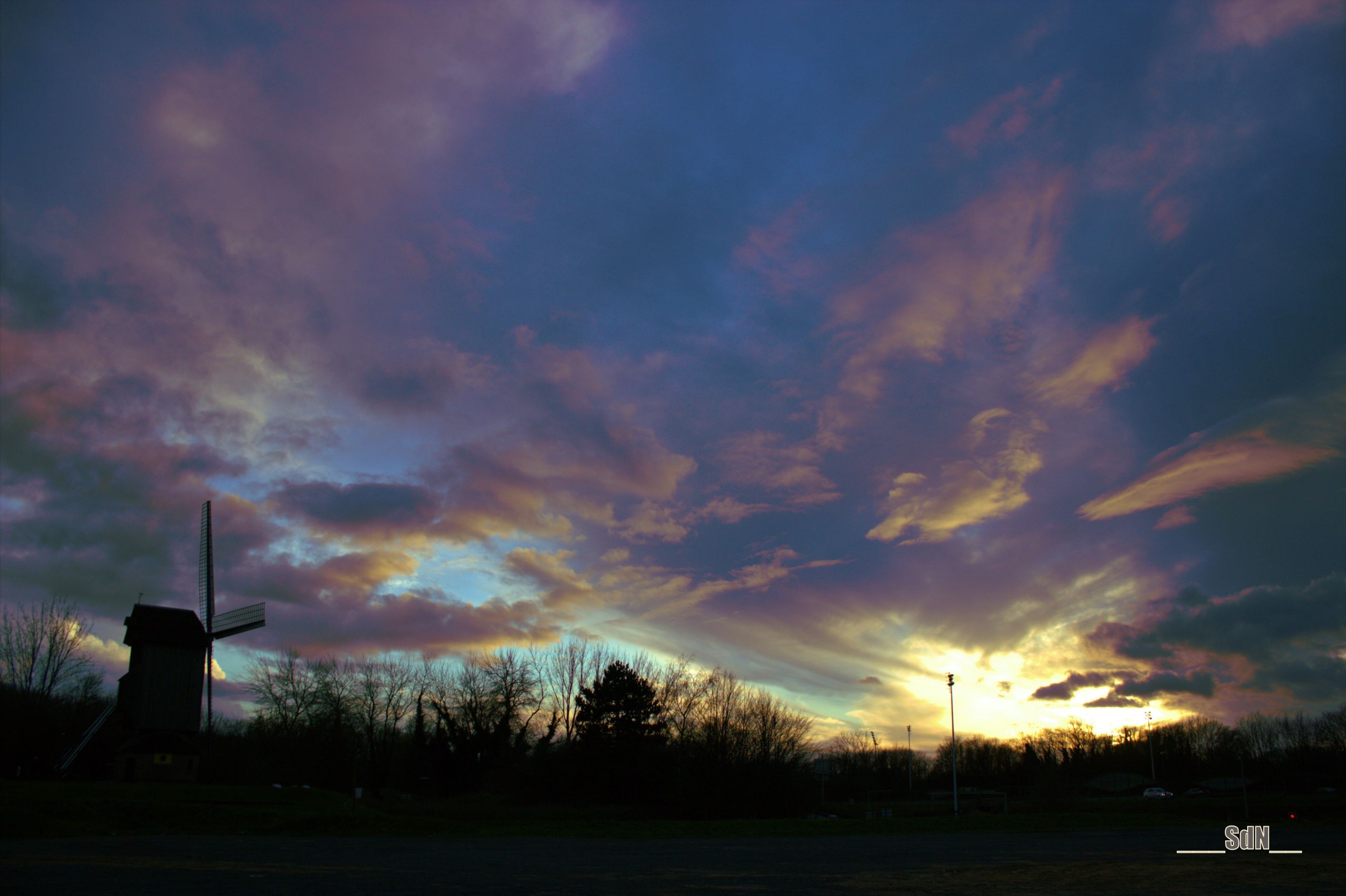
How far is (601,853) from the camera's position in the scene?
24.9 meters

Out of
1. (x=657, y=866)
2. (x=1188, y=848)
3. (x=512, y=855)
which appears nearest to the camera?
(x=657, y=866)

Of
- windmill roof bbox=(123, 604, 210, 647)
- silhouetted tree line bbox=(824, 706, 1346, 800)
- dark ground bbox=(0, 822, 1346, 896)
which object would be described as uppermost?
windmill roof bbox=(123, 604, 210, 647)

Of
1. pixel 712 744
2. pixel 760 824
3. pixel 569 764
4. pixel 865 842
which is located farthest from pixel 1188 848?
pixel 569 764

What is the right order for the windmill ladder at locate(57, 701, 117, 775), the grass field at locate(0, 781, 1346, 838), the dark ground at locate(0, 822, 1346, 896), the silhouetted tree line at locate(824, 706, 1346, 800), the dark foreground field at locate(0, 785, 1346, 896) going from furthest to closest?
the silhouetted tree line at locate(824, 706, 1346, 800) < the windmill ladder at locate(57, 701, 117, 775) < the grass field at locate(0, 781, 1346, 838) < the dark foreground field at locate(0, 785, 1346, 896) < the dark ground at locate(0, 822, 1346, 896)

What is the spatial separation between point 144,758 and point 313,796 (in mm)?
13265

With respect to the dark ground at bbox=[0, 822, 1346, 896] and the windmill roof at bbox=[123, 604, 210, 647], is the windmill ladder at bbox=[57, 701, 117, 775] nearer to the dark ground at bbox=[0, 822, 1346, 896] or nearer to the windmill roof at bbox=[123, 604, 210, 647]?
the windmill roof at bbox=[123, 604, 210, 647]

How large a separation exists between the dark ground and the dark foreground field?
120 mm

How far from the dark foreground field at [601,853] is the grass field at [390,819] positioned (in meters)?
0.20

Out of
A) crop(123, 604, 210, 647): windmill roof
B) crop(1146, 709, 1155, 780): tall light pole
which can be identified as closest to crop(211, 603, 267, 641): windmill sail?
crop(123, 604, 210, 647): windmill roof

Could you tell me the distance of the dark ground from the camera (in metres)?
14.4

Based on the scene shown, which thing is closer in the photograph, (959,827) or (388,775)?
(959,827)

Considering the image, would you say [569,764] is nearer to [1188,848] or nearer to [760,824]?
[760,824]

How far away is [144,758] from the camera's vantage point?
190 ft

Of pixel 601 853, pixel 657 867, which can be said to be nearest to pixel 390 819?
pixel 601 853
